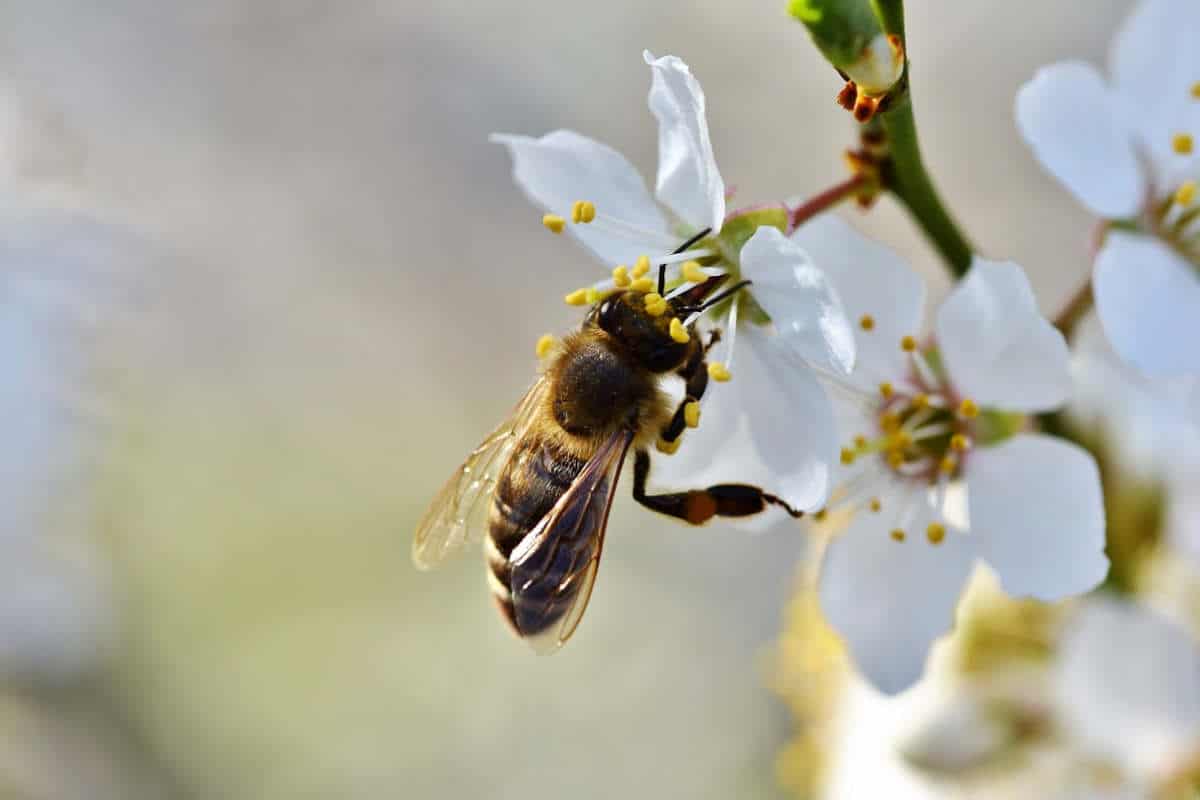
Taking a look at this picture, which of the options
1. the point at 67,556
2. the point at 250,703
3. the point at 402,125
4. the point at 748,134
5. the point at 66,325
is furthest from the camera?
the point at 402,125

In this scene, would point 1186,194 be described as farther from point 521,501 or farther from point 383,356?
point 383,356

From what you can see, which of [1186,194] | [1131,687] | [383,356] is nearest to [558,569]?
[1186,194]

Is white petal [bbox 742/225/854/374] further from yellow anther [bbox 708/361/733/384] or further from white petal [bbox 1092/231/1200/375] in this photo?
white petal [bbox 1092/231/1200/375]

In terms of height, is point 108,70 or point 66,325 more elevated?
point 108,70

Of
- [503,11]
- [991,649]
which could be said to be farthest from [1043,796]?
[503,11]

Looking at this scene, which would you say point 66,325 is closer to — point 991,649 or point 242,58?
point 242,58

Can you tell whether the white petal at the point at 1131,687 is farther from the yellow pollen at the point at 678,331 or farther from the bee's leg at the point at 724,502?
the yellow pollen at the point at 678,331
